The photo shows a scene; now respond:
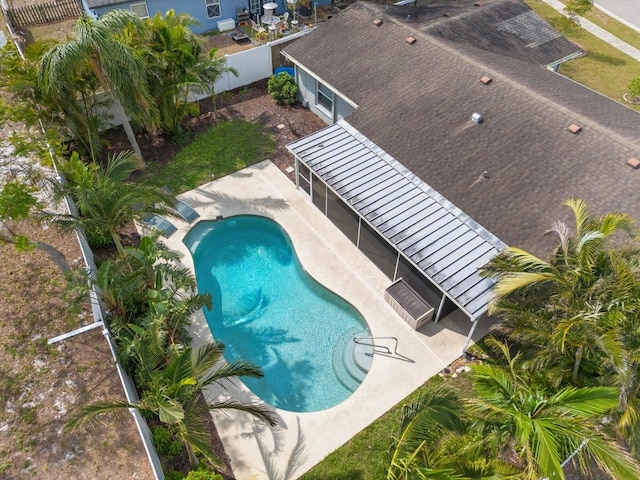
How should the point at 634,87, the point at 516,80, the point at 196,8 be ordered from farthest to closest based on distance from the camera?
the point at 196,8 → the point at 634,87 → the point at 516,80

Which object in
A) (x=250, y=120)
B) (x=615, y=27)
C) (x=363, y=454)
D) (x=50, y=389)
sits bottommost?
(x=363, y=454)

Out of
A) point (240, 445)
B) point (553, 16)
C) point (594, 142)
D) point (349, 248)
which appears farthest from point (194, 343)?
point (553, 16)

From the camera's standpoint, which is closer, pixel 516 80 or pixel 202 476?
pixel 202 476

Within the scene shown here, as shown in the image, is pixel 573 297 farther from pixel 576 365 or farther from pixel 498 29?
pixel 498 29

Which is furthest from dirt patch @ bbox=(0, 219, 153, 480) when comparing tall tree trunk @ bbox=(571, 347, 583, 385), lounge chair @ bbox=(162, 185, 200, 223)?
tall tree trunk @ bbox=(571, 347, 583, 385)

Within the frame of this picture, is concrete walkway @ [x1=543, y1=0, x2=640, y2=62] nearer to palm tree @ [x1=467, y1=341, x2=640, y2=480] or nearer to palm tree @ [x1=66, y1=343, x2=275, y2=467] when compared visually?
palm tree @ [x1=467, y1=341, x2=640, y2=480]

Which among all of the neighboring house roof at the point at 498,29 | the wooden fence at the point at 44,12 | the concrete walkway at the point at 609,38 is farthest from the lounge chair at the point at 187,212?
the concrete walkway at the point at 609,38

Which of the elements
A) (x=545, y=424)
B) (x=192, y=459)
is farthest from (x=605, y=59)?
(x=192, y=459)

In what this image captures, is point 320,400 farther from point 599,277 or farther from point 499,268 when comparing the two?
point 599,277

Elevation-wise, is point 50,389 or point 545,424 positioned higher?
point 545,424
